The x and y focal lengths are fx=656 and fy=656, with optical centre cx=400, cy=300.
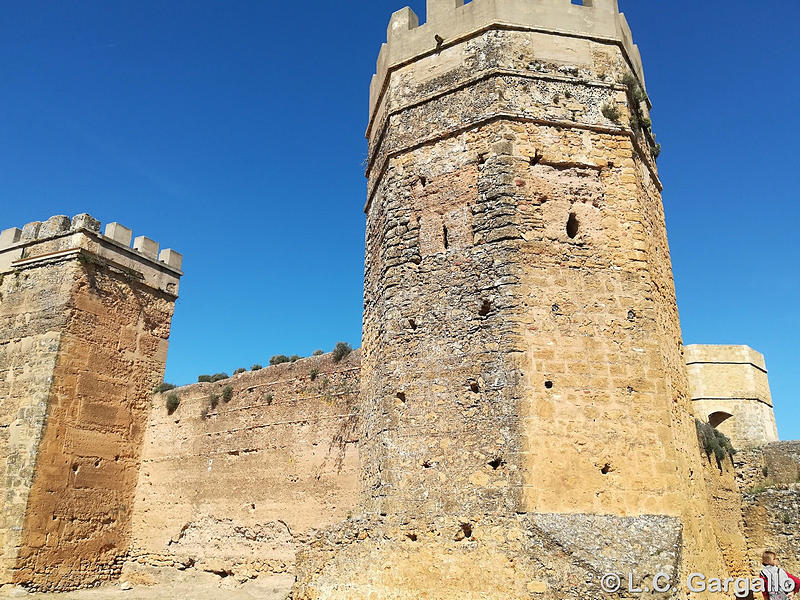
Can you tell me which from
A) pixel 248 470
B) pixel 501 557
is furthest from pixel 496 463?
pixel 248 470

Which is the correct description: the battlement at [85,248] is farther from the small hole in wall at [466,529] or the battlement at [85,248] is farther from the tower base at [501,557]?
the small hole in wall at [466,529]

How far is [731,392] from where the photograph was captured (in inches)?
634

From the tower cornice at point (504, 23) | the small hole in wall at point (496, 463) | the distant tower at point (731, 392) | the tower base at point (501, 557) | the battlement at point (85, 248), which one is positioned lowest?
the tower base at point (501, 557)

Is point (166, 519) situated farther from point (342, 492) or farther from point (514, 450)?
point (514, 450)

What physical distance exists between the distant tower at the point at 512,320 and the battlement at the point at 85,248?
25.1 feet

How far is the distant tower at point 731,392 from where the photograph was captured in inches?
631

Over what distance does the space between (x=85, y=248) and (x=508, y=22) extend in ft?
31.7

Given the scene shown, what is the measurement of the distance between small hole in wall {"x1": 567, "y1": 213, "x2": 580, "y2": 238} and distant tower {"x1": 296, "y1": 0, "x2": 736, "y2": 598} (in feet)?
0.05

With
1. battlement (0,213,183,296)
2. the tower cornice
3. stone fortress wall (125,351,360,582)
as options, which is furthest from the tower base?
battlement (0,213,183,296)

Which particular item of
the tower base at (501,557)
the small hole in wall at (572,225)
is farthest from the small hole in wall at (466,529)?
the small hole in wall at (572,225)

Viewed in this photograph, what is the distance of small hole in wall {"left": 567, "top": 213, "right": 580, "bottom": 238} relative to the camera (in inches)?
293

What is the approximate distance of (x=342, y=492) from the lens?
9.91m

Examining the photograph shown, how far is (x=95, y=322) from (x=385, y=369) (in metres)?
8.28

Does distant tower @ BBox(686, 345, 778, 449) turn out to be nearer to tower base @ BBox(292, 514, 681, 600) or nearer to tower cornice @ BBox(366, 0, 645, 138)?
tower cornice @ BBox(366, 0, 645, 138)
